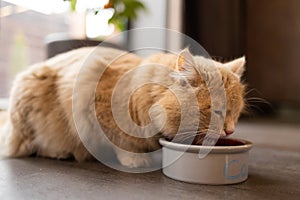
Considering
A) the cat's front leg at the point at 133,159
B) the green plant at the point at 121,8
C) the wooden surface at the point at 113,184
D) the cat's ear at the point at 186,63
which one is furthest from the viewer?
the green plant at the point at 121,8

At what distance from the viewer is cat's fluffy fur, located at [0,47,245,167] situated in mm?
1105

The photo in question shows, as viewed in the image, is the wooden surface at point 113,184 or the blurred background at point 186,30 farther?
the blurred background at point 186,30

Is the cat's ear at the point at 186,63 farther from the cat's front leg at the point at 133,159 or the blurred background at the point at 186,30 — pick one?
the blurred background at the point at 186,30

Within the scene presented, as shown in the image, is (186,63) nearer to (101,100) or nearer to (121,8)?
(101,100)

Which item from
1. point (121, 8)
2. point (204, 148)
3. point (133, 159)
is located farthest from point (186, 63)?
point (121, 8)

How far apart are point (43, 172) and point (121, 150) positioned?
30 centimetres

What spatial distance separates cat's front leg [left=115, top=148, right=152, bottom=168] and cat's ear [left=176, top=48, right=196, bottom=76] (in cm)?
40

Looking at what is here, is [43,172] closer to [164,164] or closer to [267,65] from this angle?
[164,164]

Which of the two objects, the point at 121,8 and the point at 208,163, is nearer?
the point at 208,163

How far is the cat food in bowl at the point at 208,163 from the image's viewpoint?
1.03 m

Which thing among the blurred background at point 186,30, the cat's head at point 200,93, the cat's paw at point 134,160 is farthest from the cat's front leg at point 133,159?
the blurred background at point 186,30

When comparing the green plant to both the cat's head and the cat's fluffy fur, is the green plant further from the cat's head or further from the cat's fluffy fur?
the cat's head

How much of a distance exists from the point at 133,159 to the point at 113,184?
0.22 meters

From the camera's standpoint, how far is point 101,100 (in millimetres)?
1254
